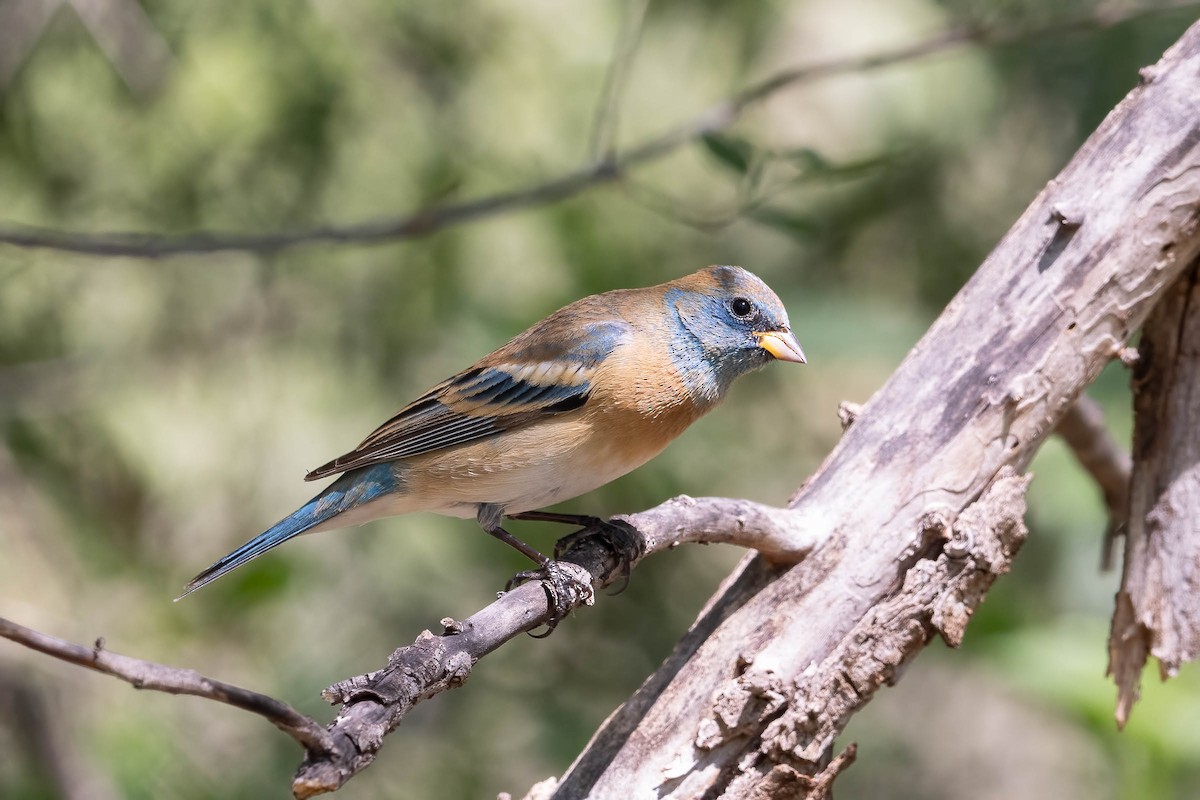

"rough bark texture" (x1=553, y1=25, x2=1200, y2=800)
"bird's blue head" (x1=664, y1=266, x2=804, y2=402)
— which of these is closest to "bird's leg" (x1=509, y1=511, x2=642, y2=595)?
"rough bark texture" (x1=553, y1=25, x2=1200, y2=800)

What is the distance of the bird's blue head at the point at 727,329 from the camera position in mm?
3762

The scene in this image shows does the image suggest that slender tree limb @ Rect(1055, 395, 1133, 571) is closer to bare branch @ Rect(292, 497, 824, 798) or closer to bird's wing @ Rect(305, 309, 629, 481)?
bare branch @ Rect(292, 497, 824, 798)

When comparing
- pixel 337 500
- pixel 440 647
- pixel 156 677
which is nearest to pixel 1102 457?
pixel 337 500

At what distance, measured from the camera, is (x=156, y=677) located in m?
1.69

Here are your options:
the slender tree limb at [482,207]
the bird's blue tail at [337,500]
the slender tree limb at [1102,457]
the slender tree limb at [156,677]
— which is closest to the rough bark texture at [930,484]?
the slender tree limb at [1102,457]

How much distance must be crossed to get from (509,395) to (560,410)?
215 millimetres

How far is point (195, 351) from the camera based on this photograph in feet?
18.2

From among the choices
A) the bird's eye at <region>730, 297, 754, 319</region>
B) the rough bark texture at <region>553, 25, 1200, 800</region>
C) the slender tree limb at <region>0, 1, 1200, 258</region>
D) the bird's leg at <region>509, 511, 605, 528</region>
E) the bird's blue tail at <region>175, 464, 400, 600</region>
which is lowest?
the rough bark texture at <region>553, 25, 1200, 800</region>

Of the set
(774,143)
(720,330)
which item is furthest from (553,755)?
(774,143)

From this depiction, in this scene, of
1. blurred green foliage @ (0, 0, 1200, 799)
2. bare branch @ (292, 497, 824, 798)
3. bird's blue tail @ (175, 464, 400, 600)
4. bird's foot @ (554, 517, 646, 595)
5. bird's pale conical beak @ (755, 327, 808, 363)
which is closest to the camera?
bare branch @ (292, 497, 824, 798)

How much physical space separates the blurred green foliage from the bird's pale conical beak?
94cm

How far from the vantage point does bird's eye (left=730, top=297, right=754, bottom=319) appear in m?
3.83

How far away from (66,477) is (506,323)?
7.16ft

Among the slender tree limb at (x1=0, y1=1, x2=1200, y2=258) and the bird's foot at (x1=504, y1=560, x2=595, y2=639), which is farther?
the slender tree limb at (x1=0, y1=1, x2=1200, y2=258)
